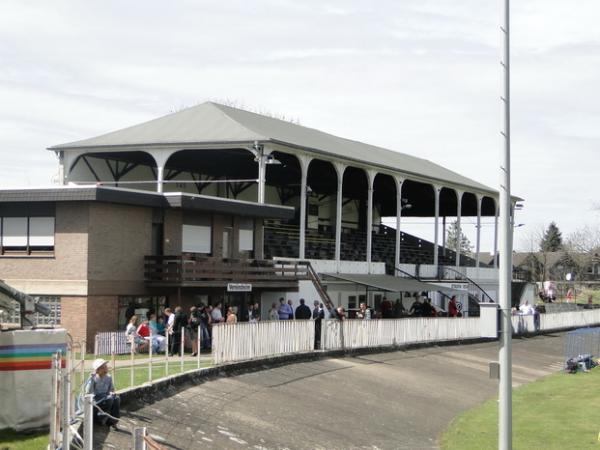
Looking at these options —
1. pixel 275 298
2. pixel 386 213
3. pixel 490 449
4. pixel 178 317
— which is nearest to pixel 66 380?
pixel 490 449

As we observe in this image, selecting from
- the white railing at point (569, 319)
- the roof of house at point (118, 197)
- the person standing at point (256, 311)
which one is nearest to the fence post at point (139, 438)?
the roof of house at point (118, 197)

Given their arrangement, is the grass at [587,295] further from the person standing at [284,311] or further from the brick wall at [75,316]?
the brick wall at [75,316]

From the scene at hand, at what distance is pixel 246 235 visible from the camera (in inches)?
1496

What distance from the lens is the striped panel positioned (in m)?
15.9

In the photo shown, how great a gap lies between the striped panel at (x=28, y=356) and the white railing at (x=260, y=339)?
9.10 m

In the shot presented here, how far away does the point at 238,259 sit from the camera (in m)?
36.2

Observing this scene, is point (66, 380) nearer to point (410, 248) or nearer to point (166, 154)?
point (166, 154)

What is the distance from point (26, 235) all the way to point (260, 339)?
28.1ft

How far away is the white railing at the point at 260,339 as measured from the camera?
1010 inches

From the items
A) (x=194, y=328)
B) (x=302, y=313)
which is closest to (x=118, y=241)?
(x=194, y=328)

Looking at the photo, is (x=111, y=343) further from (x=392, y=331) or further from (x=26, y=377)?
(x=392, y=331)

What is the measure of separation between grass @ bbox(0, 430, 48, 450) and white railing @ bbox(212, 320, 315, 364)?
9722 mm

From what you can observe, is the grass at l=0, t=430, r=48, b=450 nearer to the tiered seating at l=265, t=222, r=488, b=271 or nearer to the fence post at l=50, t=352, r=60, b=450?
the fence post at l=50, t=352, r=60, b=450

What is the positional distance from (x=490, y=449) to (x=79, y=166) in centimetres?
2836
